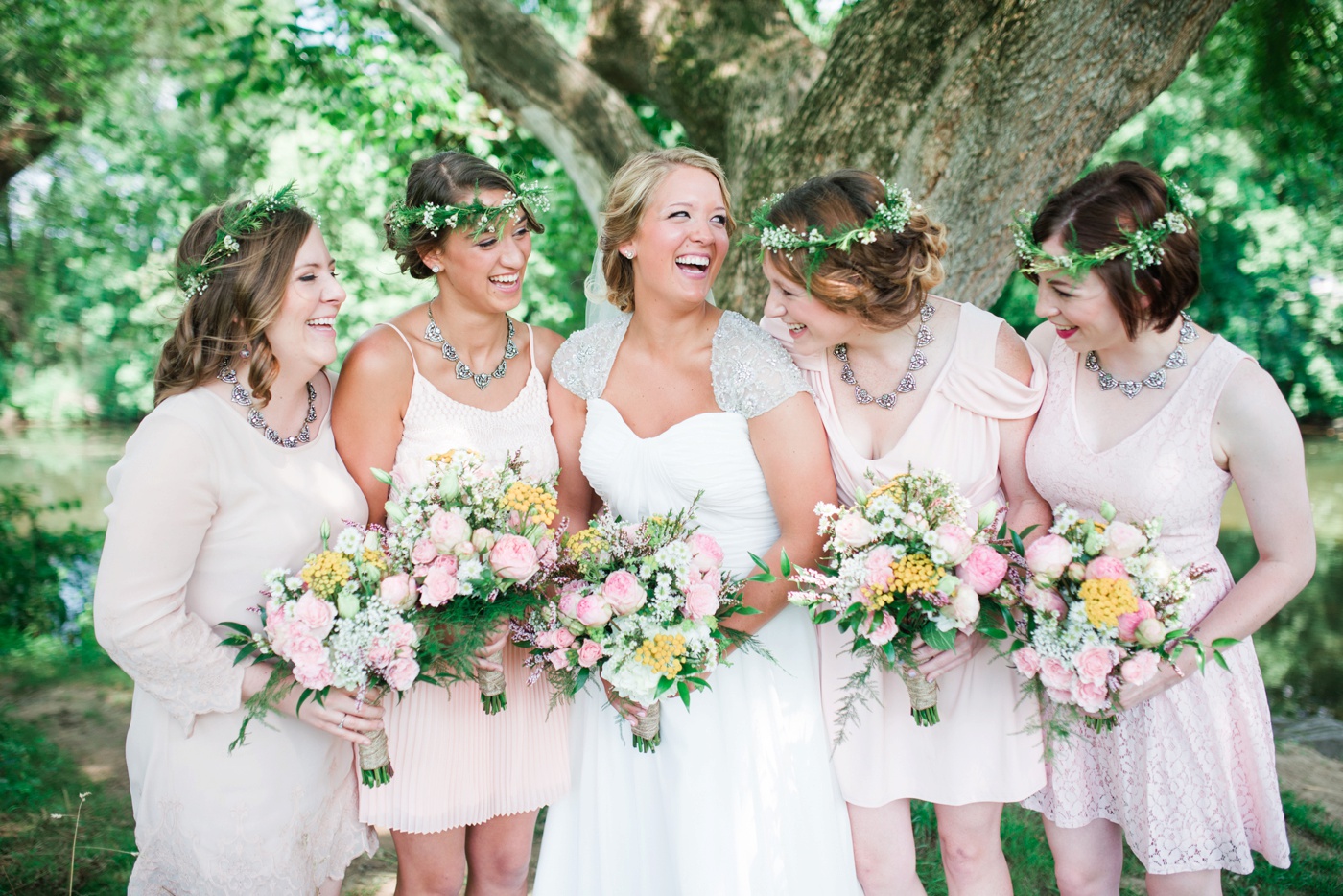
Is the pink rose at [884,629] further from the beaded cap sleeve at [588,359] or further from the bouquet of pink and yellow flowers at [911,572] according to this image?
the beaded cap sleeve at [588,359]

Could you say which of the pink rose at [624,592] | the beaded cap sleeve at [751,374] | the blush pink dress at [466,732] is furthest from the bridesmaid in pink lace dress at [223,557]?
the beaded cap sleeve at [751,374]

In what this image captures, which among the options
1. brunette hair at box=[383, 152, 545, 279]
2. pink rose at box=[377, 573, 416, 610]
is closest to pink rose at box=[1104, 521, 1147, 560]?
pink rose at box=[377, 573, 416, 610]

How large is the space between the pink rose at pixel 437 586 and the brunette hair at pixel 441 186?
1.22 metres

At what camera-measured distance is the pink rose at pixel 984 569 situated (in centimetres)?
247

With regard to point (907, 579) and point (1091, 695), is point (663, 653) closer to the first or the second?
point (907, 579)

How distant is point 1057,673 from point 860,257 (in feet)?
4.32

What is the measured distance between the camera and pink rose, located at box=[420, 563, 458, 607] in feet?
8.05

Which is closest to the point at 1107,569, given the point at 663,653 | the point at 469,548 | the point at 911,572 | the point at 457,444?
the point at 911,572

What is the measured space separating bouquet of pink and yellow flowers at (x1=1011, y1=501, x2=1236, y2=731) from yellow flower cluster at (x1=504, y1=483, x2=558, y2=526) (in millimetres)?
1330

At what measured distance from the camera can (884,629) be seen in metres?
2.55

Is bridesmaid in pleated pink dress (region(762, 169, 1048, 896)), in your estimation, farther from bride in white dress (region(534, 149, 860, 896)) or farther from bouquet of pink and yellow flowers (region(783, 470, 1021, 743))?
bouquet of pink and yellow flowers (region(783, 470, 1021, 743))

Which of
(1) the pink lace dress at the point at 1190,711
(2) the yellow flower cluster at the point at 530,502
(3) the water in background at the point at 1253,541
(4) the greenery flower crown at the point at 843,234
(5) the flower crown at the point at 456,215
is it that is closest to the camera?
(2) the yellow flower cluster at the point at 530,502

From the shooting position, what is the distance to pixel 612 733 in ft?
10.4

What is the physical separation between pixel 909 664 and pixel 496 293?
1780 millimetres
